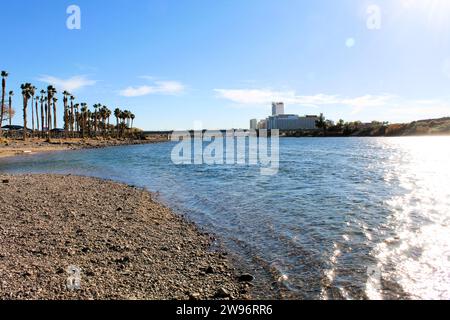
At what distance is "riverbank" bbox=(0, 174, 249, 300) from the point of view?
9445mm

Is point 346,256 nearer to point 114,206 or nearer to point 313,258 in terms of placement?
point 313,258

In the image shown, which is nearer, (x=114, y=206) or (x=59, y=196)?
(x=114, y=206)

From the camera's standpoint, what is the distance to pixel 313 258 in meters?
13.0

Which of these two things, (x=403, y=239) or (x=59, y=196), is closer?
(x=403, y=239)

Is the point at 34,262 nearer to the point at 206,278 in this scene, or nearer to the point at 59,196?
the point at 206,278

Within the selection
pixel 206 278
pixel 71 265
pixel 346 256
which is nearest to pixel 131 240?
pixel 71 265

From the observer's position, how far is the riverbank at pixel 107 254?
9445 millimetres

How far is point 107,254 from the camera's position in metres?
12.4
